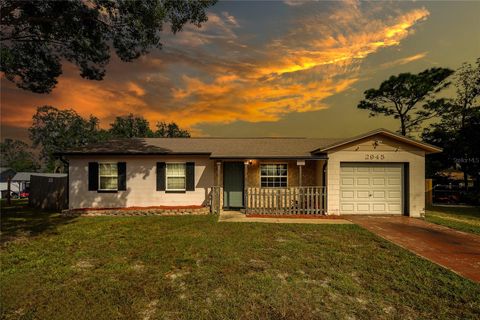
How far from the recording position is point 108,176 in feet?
41.6

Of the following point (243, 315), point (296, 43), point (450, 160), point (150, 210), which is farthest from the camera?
point (450, 160)

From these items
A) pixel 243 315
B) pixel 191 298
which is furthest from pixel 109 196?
pixel 243 315

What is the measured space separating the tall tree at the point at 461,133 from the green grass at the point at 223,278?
19451 mm

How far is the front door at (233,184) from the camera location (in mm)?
13133

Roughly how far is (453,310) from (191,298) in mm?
4595

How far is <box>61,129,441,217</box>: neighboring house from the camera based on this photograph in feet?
37.9

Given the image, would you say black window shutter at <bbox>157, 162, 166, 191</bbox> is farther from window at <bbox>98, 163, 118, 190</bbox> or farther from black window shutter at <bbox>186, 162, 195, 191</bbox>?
window at <bbox>98, 163, 118, 190</bbox>

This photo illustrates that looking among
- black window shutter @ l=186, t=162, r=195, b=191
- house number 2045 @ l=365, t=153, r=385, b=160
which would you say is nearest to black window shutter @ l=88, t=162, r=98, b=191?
black window shutter @ l=186, t=162, r=195, b=191

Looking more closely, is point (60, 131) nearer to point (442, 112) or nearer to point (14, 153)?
point (14, 153)

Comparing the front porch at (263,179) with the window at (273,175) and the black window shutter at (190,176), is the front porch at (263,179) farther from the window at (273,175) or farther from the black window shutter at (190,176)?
the black window shutter at (190,176)

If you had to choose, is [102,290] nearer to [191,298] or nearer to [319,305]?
[191,298]

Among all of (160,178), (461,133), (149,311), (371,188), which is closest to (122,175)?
(160,178)

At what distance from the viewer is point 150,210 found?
1188cm

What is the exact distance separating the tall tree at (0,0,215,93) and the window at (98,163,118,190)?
181 inches
